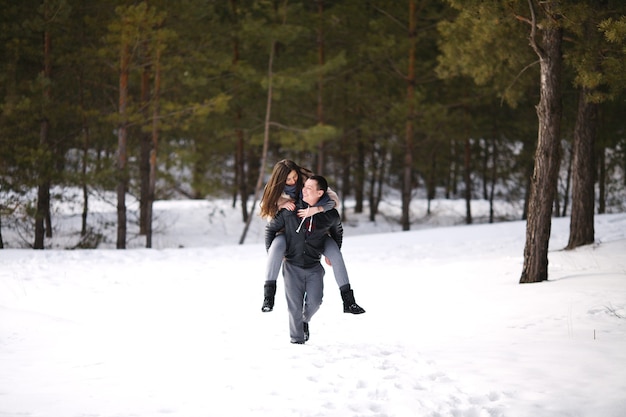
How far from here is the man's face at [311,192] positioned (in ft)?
20.9

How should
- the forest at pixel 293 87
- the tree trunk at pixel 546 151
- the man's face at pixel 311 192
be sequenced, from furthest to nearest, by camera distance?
the forest at pixel 293 87, the tree trunk at pixel 546 151, the man's face at pixel 311 192

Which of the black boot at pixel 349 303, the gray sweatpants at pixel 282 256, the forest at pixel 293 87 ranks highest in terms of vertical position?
the forest at pixel 293 87

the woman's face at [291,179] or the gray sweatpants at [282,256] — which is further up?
the woman's face at [291,179]

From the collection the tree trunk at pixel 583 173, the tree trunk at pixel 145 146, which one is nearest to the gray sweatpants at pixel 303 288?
the tree trunk at pixel 583 173

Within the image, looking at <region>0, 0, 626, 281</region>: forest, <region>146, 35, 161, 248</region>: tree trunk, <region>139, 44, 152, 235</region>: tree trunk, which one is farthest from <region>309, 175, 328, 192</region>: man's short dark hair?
<region>146, 35, 161, 248</region>: tree trunk

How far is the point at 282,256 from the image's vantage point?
6.60 metres

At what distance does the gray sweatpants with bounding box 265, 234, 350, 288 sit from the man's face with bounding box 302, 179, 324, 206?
0.50 metres

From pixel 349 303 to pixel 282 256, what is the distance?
2.73 ft

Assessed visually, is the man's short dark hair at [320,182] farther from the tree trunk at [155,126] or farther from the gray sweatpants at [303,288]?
the tree trunk at [155,126]

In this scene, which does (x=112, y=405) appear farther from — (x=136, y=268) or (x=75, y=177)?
(x=75, y=177)

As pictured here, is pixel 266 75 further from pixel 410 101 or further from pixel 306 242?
pixel 306 242

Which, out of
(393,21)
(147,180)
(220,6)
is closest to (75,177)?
(147,180)

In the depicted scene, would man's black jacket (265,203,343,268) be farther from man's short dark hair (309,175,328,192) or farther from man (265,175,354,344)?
man's short dark hair (309,175,328,192)

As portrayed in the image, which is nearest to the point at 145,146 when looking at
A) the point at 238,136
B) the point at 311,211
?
the point at 238,136
